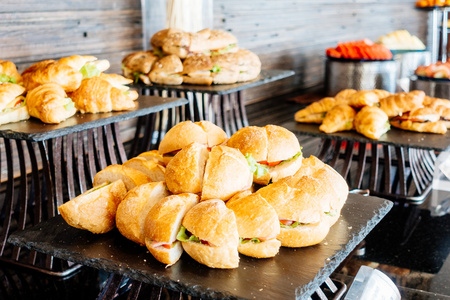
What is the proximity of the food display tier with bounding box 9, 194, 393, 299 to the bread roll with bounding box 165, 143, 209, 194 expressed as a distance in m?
0.19

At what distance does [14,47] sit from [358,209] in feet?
9.79

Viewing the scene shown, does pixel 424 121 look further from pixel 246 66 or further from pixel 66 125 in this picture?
pixel 66 125

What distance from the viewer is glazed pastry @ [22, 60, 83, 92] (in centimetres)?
292

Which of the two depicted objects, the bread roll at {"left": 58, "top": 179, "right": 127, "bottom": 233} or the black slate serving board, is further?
the black slate serving board

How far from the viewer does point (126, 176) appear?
5.16 feet

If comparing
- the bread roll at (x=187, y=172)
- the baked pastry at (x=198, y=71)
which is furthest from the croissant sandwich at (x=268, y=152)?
the baked pastry at (x=198, y=71)

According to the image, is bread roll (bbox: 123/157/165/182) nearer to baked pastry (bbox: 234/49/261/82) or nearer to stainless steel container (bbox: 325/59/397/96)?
baked pastry (bbox: 234/49/261/82)

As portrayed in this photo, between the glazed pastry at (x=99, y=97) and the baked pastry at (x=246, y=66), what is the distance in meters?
1.23

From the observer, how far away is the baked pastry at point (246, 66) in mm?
4035

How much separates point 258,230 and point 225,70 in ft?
8.98

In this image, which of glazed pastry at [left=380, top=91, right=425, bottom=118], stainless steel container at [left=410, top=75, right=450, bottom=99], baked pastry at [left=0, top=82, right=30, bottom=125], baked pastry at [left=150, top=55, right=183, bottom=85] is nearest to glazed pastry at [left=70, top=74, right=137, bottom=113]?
baked pastry at [left=0, top=82, right=30, bottom=125]

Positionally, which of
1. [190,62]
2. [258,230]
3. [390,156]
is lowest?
[390,156]

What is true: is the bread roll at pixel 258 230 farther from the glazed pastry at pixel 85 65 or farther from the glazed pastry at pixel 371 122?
the glazed pastry at pixel 85 65

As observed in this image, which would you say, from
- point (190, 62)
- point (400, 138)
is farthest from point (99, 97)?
point (400, 138)
